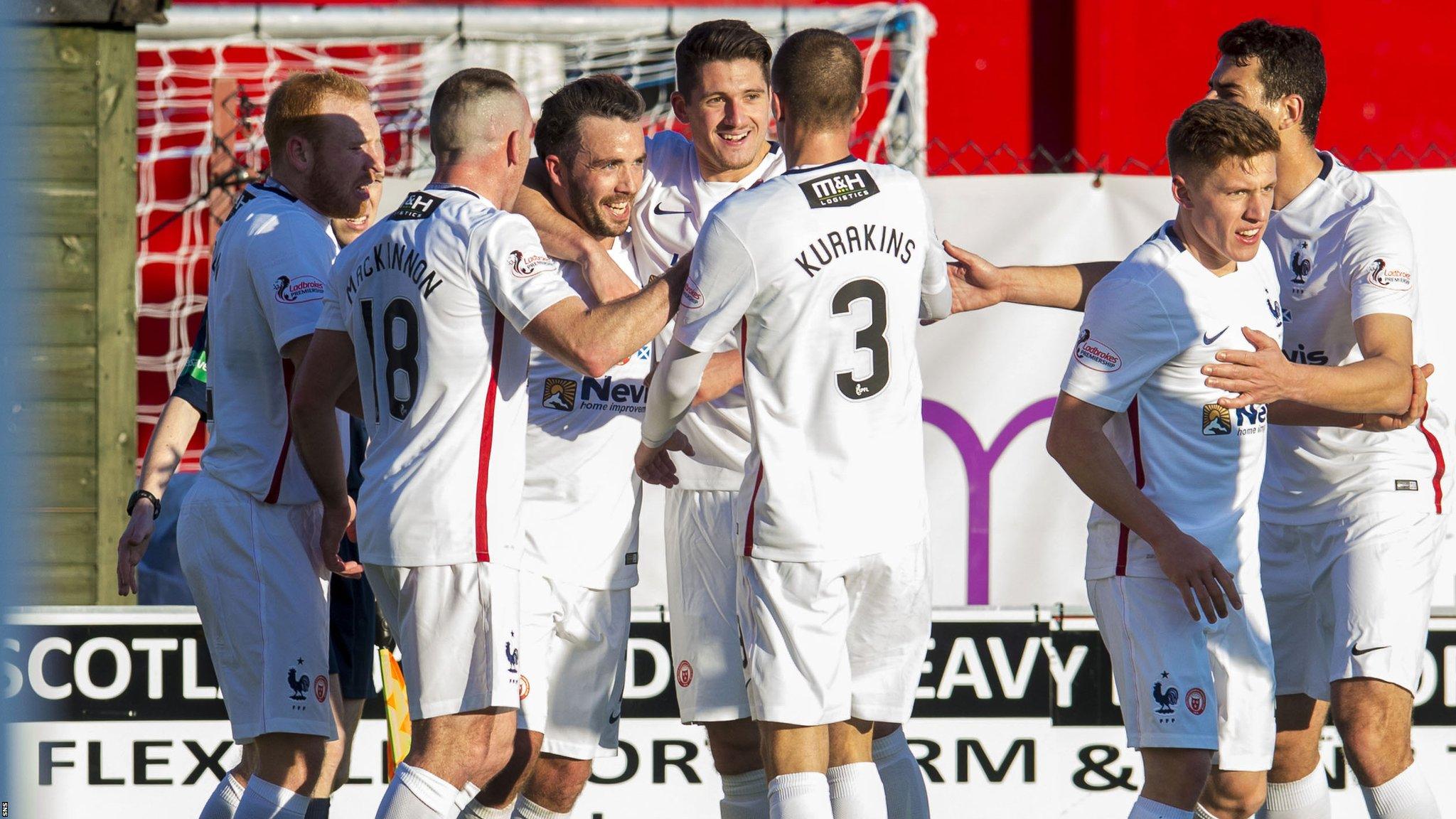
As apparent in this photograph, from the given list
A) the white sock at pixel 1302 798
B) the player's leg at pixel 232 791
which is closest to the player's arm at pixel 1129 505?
the white sock at pixel 1302 798

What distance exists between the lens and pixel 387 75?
849 cm

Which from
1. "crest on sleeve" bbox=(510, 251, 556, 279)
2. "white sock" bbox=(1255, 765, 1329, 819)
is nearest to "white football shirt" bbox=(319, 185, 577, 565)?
"crest on sleeve" bbox=(510, 251, 556, 279)

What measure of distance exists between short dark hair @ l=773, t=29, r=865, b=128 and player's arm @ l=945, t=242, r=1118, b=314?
29.4 inches

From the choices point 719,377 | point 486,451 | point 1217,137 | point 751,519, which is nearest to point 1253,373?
point 1217,137

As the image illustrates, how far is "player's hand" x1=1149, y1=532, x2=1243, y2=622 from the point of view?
372cm

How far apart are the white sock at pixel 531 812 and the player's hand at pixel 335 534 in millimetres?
812

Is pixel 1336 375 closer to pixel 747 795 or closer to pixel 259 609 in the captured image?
pixel 747 795

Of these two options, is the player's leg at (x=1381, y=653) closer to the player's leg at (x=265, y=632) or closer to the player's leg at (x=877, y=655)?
the player's leg at (x=877, y=655)

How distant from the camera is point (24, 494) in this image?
131 centimetres

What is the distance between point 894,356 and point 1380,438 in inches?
63.8

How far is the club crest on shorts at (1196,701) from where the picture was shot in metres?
3.77

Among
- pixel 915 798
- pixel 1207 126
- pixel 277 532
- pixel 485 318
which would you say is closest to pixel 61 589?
pixel 277 532

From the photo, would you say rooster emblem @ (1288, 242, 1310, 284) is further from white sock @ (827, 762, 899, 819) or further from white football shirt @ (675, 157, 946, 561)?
white sock @ (827, 762, 899, 819)

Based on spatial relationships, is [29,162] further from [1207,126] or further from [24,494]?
[1207,126]
